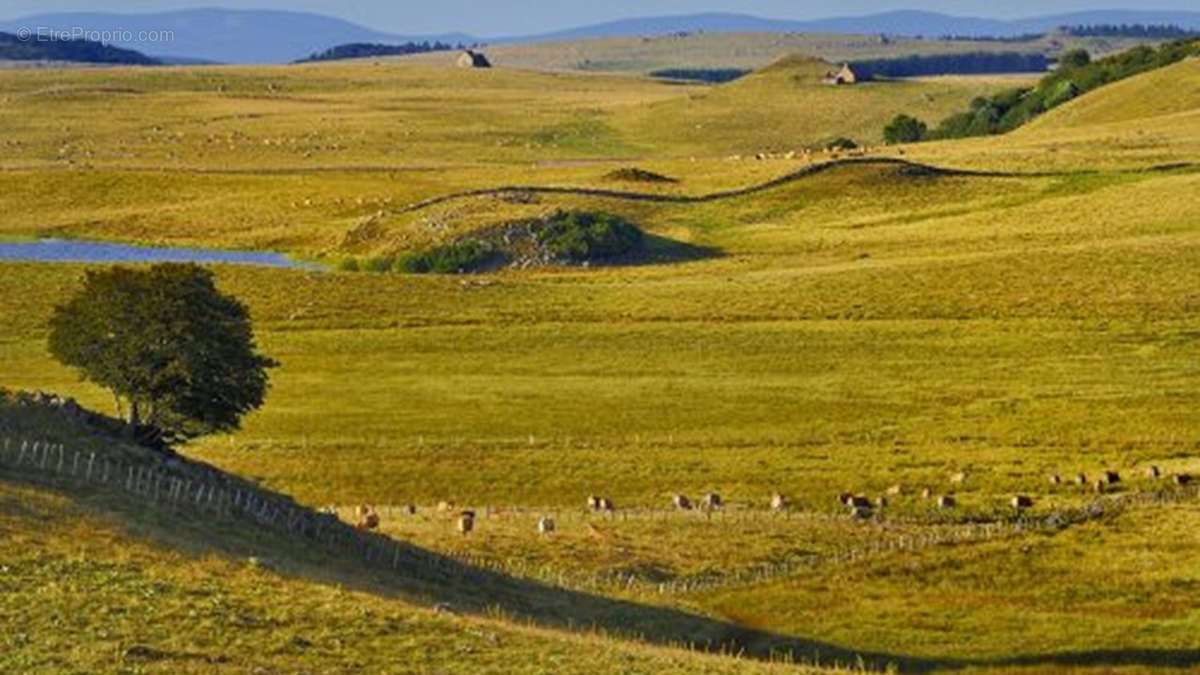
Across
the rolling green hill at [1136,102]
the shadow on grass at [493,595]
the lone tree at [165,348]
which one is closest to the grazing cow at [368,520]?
the lone tree at [165,348]

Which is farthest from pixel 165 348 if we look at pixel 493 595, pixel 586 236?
pixel 586 236

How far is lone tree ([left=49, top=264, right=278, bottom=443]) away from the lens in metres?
53.0

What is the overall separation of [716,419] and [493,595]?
30877 millimetres

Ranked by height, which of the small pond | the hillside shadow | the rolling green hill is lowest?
the small pond

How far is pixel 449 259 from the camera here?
124375mm

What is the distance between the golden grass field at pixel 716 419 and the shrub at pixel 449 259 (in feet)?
13.6

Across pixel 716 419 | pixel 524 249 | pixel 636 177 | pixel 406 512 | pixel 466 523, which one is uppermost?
pixel 636 177

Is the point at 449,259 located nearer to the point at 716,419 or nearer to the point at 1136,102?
the point at 716,419

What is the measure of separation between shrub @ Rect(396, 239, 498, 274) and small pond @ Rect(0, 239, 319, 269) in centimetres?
662

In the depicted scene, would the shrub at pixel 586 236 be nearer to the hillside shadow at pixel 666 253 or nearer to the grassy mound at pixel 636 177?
the hillside shadow at pixel 666 253

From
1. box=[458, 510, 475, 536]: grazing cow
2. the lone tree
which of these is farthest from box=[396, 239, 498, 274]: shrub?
box=[458, 510, 475, 536]: grazing cow

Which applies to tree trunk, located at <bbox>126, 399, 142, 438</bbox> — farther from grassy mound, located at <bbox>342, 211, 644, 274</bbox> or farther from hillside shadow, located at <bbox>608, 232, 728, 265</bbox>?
hillside shadow, located at <bbox>608, 232, 728, 265</bbox>

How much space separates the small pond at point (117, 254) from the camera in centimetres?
12625

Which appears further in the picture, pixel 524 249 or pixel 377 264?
pixel 524 249
